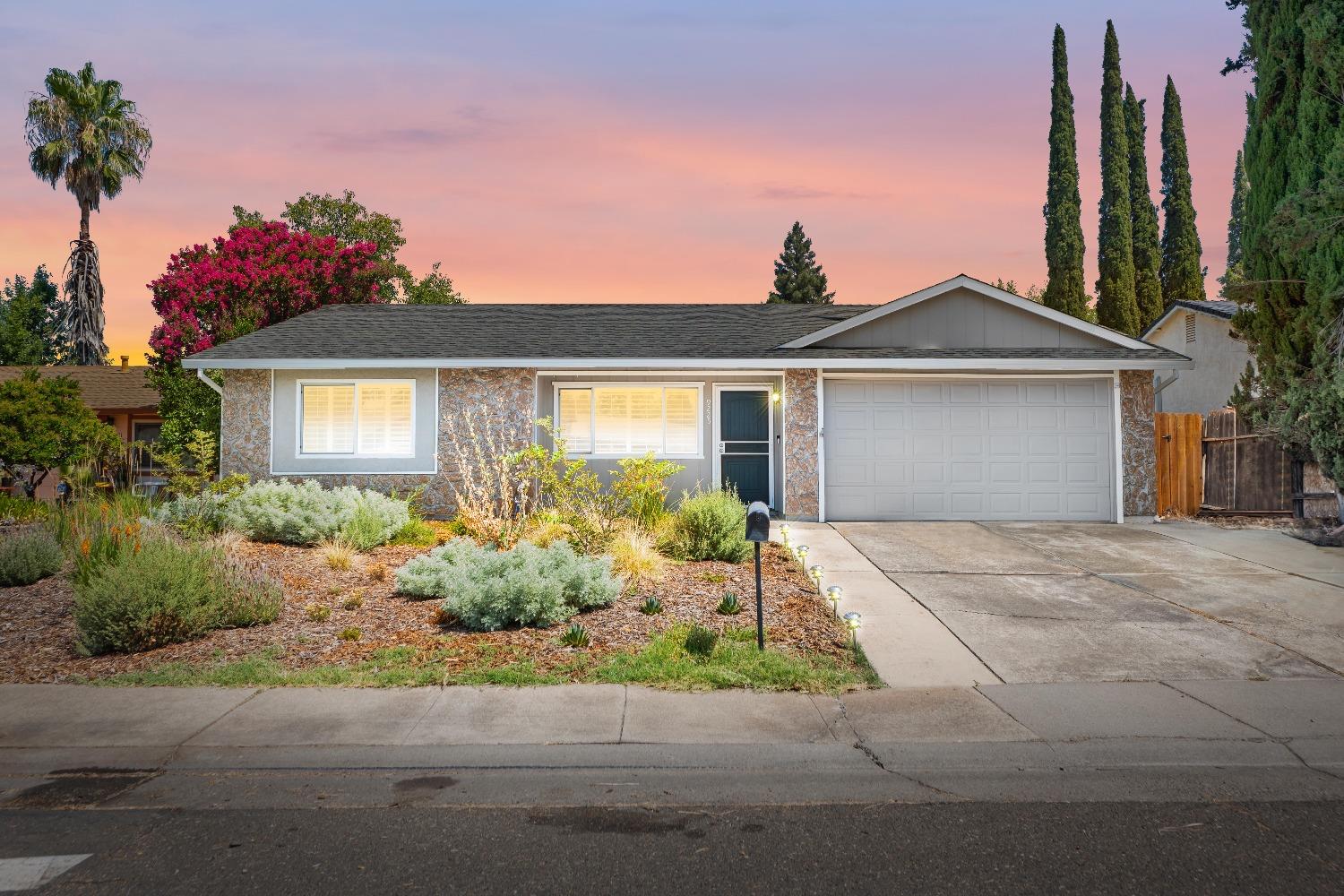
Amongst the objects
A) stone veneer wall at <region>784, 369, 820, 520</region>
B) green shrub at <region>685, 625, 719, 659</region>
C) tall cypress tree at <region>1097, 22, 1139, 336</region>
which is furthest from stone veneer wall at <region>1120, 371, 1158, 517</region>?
tall cypress tree at <region>1097, 22, 1139, 336</region>

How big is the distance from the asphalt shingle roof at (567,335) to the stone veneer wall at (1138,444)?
614mm

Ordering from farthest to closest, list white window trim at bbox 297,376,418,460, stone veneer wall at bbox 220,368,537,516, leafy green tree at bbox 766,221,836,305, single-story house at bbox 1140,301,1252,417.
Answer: leafy green tree at bbox 766,221,836,305 → single-story house at bbox 1140,301,1252,417 → white window trim at bbox 297,376,418,460 → stone veneer wall at bbox 220,368,537,516

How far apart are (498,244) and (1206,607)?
56.5 ft

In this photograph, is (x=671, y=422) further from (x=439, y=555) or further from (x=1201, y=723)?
(x=1201, y=723)

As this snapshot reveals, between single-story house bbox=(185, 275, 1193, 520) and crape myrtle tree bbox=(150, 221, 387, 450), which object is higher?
crape myrtle tree bbox=(150, 221, 387, 450)

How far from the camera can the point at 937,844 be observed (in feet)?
11.7

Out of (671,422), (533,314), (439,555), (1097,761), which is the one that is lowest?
(1097,761)

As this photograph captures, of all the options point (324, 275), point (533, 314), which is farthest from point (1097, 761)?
point (324, 275)

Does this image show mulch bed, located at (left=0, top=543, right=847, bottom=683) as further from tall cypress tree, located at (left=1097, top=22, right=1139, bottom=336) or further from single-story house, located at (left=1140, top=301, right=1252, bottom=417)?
tall cypress tree, located at (left=1097, top=22, right=1139, bottom=336)

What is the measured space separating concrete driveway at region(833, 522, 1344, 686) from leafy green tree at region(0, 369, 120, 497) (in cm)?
1417

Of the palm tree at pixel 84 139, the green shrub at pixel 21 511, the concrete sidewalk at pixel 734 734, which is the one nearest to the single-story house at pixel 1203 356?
the concrete sidewalk at pixel 734 734

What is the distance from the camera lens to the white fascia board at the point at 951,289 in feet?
46.6

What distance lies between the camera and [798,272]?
5144cm

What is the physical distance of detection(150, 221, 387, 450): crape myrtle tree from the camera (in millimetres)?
22641
